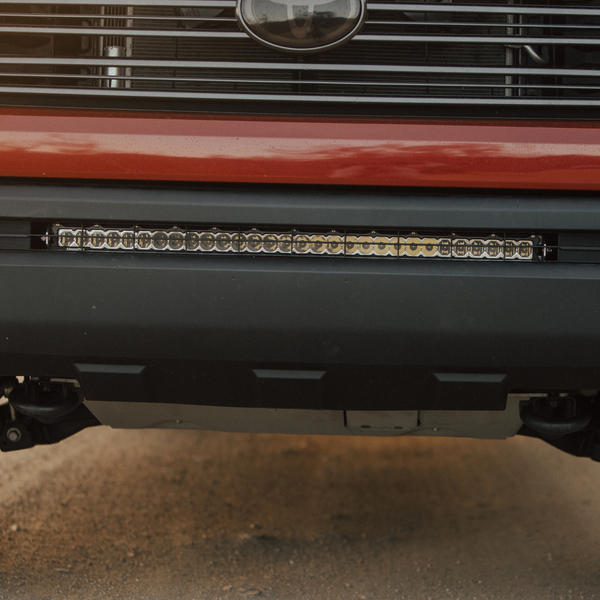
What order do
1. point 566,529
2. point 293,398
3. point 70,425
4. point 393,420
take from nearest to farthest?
point 293,398
point 393,420
point 70,425
point 566,529

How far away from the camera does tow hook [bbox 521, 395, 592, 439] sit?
1.74m

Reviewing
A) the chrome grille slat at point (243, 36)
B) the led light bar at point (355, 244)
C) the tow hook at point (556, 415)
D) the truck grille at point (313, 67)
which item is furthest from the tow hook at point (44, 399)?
the tow hook at point (556, 415)

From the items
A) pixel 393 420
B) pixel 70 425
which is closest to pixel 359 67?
pixel 393 420

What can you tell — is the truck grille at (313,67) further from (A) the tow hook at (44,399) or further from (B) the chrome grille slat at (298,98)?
(A) the tow hook at (44,399)

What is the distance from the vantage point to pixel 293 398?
1571 mm

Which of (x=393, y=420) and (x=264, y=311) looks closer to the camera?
(x=264, y=311)

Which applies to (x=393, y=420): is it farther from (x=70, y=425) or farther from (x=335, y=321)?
(x=70, y=425)

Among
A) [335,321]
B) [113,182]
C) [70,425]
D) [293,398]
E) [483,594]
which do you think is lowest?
[483,594]

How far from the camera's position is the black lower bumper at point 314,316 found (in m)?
1.42

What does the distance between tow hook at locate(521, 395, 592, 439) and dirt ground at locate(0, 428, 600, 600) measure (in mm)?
640

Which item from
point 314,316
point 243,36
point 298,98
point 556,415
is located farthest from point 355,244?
point 556,415

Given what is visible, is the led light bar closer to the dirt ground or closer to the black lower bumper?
the black lower bumper

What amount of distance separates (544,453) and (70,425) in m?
2.34

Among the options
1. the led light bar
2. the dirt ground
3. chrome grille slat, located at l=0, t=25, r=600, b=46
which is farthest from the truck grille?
the dirt ground
